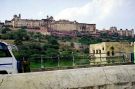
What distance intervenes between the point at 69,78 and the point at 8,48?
6310 millimetres

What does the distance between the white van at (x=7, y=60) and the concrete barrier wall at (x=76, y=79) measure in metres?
5.66

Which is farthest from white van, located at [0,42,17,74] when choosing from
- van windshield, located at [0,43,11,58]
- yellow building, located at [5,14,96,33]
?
yellow building, located at [5,14,96,33]

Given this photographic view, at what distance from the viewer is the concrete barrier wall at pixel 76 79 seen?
2.46 meters

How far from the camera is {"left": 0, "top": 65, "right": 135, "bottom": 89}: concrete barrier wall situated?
2457 mm

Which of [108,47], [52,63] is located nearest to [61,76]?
[52,63]

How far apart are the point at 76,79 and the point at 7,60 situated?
6.07m

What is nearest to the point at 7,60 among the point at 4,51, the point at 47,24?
the point at 4,51

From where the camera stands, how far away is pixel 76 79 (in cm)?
266

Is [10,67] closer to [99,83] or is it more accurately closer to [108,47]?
[99,83]

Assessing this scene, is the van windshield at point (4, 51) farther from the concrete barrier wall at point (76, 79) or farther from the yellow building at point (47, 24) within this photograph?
the yellow building at point (47, 24)

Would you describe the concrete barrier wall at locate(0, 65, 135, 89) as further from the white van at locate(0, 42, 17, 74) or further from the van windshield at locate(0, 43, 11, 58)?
the van windshield at locate(0, 43, 11, 58)

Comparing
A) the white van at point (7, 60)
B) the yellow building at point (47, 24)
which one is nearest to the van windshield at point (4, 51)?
the white van at point (7, 60)

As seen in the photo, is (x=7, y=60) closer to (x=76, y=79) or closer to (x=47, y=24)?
(x=76, y=79)

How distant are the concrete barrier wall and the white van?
566cm
